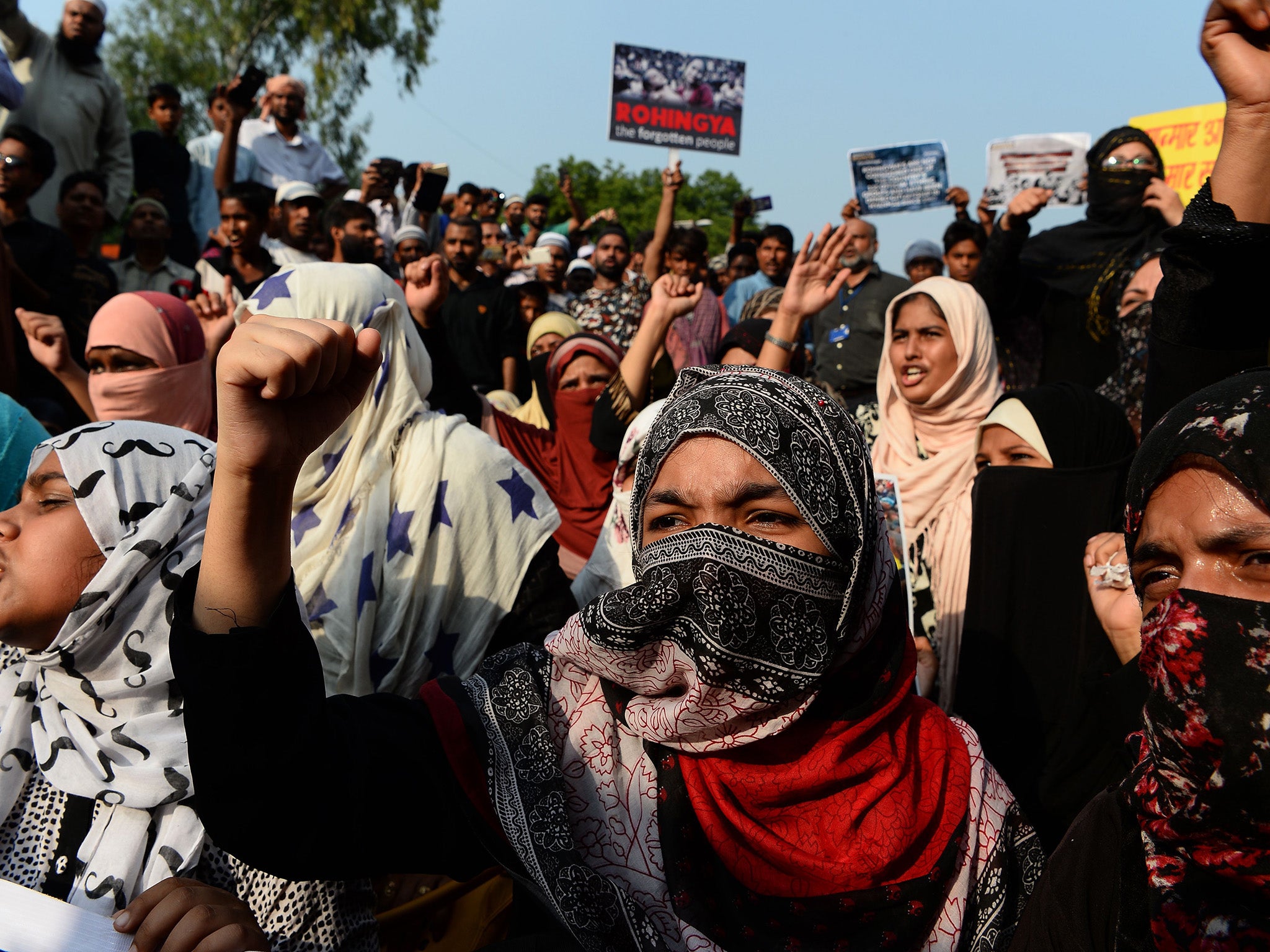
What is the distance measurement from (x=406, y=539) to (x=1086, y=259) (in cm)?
395

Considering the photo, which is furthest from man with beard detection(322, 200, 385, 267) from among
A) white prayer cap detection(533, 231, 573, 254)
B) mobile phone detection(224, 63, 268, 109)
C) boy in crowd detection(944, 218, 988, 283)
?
boy in crowd detection(944, 218, 988, 283)

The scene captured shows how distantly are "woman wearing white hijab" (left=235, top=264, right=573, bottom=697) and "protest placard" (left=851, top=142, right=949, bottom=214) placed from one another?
6.72 metres

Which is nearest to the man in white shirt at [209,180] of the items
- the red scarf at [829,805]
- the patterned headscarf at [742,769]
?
the patterned headscarf at [742,769]

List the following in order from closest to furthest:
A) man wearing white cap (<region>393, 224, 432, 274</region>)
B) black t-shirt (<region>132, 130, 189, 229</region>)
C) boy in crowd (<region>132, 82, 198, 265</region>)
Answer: man wearing white cap (<region>393, 224, 432, 274</region>) → boy in crowd (<region>132, 82, 198, 265</region>) → black t-shirt (<region>132, 130, 189, 229</region>)

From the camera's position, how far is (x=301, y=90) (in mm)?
7539

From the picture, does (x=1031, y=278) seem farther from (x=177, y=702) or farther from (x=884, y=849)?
(x=177, y=702)

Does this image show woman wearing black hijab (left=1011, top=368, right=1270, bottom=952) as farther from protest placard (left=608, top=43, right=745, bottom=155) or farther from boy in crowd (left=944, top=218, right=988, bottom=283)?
protest placard (left=608, top=43, right=745, bottom=155)

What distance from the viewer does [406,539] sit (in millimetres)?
2555

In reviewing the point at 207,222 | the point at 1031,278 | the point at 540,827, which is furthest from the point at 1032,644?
the point at 207,222

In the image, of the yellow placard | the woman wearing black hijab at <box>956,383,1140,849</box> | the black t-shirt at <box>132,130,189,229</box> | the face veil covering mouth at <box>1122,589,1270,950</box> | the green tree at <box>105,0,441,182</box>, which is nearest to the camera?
the face veil covering mouth at <box>1122,589,1270,950</box>

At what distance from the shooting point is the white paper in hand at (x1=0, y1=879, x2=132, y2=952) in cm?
115

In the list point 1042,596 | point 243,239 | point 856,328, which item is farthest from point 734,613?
point 856,328

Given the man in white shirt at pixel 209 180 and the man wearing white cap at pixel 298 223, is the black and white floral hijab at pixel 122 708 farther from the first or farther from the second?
the man in white shirt at pixel 209 180

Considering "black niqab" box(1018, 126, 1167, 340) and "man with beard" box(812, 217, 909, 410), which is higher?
"black niqab" box(1018, 126, 1167, 340)
